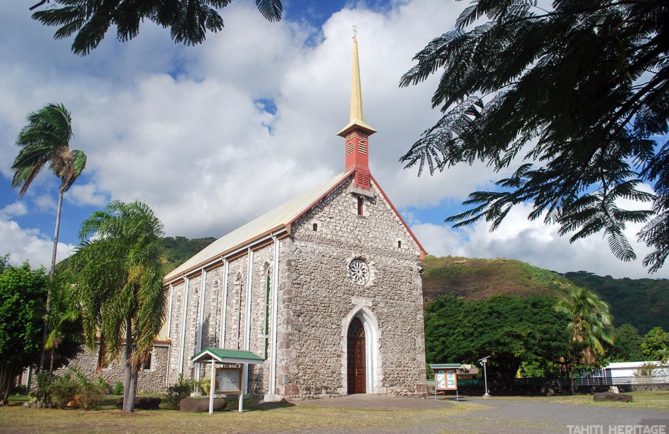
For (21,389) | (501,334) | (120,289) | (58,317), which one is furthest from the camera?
(501,334)

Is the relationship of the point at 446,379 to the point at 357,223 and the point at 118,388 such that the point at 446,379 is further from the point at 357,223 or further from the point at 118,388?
the point at 118,388

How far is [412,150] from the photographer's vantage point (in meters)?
2.58

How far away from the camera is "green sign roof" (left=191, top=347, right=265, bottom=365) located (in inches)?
687

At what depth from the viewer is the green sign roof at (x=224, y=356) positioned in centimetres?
1744

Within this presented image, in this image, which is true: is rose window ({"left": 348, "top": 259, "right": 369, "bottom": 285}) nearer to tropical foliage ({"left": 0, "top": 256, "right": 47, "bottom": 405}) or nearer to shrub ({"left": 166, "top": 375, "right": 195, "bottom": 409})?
shrub ({"left": 166, "top": 375, "right": 195, "bottom": 409})

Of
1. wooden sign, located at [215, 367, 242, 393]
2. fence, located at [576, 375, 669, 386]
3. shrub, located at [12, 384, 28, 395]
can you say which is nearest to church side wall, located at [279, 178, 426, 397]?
wooden sign, located at [215, 367, 242, 393]

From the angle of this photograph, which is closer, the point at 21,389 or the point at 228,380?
the point at 228,380

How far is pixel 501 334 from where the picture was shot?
33.3 meters

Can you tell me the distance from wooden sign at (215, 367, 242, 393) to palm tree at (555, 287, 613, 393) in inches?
999

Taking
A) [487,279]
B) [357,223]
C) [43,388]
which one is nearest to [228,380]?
[43,388]

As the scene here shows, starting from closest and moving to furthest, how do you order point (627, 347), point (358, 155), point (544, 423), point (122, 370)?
point (544, 423) → point (358, 155) → point (122, 370) → point (627, 347)

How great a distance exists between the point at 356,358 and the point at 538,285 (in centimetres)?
8153

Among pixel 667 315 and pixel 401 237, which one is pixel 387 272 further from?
pixel 667 315

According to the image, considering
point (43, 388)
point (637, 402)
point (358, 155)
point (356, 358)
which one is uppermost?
point (358, 155)
